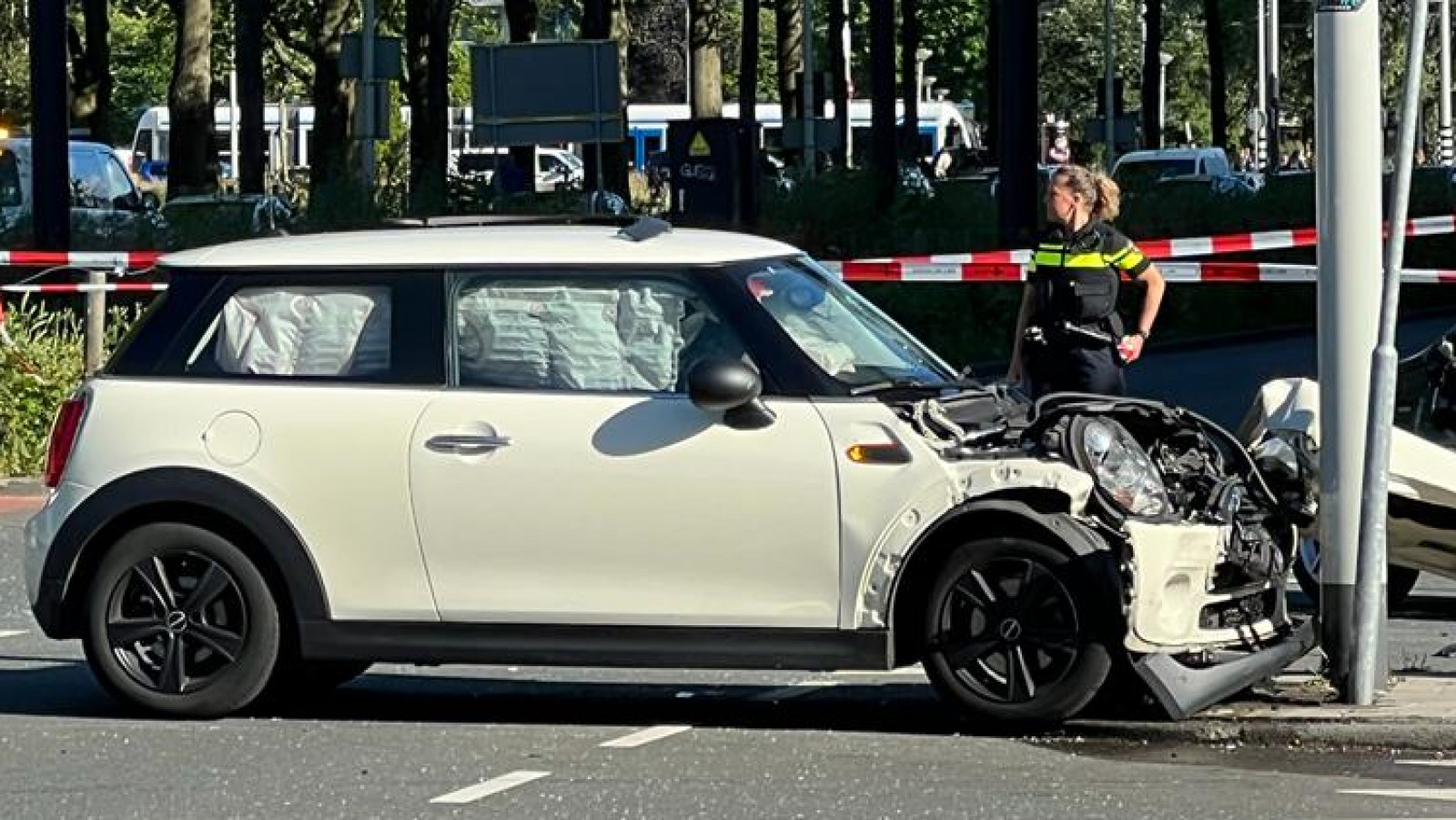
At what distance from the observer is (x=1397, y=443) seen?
1138 centimetres

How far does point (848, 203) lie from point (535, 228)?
16847mm

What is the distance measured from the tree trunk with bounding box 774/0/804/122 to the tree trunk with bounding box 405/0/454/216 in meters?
14.6

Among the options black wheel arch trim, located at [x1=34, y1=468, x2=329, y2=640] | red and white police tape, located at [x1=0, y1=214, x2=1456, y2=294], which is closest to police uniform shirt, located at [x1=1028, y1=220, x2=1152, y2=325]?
black wheel arch trim, located at [x1=34, y1=468, x2=329, y2=640]

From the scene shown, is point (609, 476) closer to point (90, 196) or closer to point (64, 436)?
point (64, 436)

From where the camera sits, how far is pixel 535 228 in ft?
31.6

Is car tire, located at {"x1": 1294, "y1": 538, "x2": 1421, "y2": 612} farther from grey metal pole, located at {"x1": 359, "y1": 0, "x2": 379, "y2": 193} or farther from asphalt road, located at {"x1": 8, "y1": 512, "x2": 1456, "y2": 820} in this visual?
grey metal pole, located at {"x1": 359, "y1": 0, "x2": 379, "y2": 193}

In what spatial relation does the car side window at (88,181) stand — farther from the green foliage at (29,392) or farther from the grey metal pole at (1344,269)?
the grey metal pole at (1344,269)

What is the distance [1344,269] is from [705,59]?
132ft

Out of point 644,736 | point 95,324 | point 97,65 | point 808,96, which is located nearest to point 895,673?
point 644,736

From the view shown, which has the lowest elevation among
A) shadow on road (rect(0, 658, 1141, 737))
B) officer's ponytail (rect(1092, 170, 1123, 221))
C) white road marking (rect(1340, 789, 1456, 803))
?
shadow on road (rect(0, 658, 1141, 737))

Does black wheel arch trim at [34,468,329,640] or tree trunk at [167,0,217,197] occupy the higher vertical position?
tree trunk at [167,0,217,197]

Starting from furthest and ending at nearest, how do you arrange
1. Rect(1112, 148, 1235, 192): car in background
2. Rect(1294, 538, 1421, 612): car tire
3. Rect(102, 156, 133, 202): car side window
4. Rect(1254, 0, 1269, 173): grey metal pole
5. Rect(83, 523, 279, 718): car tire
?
Rect(1254, 0, 1269, 173): grey metal pole
Rect(1112, 148, 1235, 192): car in background
Rect(102, 156, 133, 202): car side window
Rect(1294, 538, 1421, 612): car tire
Rect(83, 523, 279, 718): car tire

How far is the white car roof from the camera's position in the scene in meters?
9.19

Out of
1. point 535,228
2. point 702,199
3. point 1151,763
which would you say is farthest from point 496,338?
point 702,199
